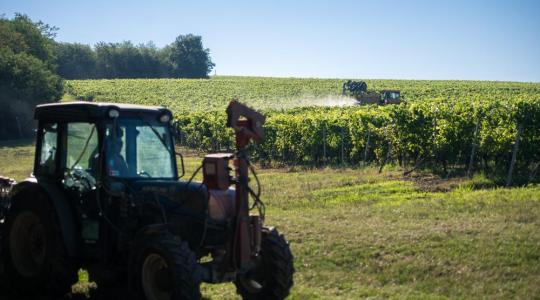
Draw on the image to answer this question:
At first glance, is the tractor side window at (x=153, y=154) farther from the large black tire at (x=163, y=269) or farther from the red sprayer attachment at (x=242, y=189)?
the red sprayer attachment at (x=242, y=189)

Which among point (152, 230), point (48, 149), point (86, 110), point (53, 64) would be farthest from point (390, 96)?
point (152, 230)

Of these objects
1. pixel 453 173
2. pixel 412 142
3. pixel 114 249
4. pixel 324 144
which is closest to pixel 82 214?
pixel 114 249

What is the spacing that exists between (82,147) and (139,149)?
0.69 metres

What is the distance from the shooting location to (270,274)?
716 centimetres

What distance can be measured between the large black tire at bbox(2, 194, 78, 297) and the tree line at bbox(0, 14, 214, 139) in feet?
121

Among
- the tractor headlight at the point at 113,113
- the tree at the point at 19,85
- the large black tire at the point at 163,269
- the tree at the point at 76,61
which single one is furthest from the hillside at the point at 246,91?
the large black tire at the point at 163,269

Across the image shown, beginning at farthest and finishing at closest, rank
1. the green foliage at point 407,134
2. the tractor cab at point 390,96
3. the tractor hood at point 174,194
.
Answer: the tractor cab at point 390,96 < the green foliage at point 407,134 < the tractor hood at point 174,194

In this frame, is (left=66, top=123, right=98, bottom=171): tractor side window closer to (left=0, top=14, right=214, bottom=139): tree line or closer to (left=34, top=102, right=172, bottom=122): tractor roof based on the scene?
(left=34, top=102, right=172, bottom=122): tractor roof

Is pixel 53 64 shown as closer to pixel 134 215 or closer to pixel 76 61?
pixel 76 61

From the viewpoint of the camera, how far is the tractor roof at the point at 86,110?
7.59 m

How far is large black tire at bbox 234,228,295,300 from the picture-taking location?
7.14m

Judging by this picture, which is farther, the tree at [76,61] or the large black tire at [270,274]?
the tree at [76,61]

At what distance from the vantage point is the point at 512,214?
12023mm

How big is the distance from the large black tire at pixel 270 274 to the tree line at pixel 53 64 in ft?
128
